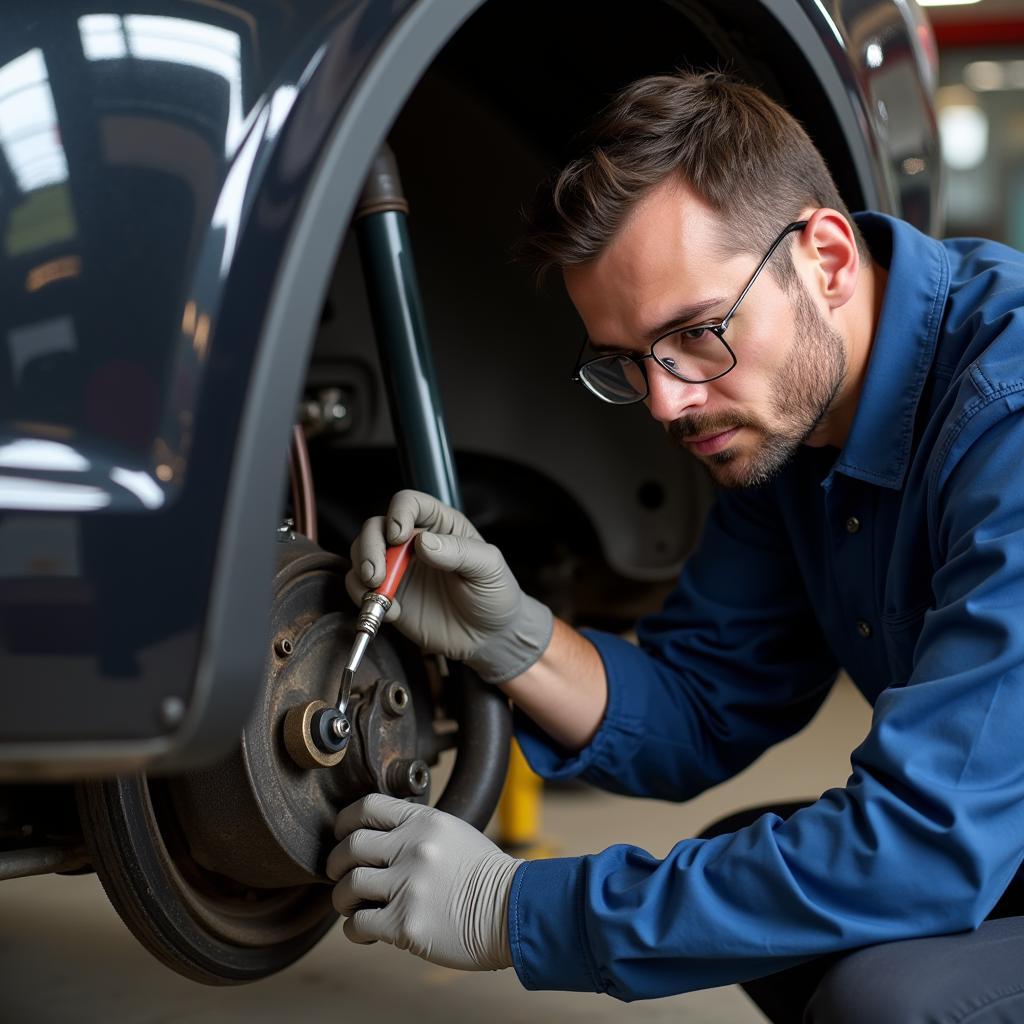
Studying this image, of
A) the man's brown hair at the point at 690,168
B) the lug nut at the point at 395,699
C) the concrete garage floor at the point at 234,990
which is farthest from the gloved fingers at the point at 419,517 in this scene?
the concrete garage floor at the point at 234,990

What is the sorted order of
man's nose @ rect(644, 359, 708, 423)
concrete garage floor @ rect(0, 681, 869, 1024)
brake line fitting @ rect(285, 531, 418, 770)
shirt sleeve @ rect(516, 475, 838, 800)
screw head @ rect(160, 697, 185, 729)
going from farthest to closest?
concrete garage floor @ rect(0, 681, 869, 1024), shirt sleeve @ rect(516, 475, 838, 800), man's nose @ rect(644, 359, 708, 423), brake line fitting @ rect(285, 531, 418, 770), screw head @ rect(160, 697, 185, 729)

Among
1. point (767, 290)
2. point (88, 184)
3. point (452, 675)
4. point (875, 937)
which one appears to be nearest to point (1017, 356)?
point (767, 290)

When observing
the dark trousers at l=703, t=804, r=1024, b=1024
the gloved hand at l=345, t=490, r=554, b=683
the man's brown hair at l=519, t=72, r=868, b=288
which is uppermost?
the man's brown hair at l=519, t=72, r=868, b=288

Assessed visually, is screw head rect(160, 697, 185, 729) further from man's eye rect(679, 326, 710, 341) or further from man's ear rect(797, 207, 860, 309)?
man's ear rect(797, 207, 860, 309)

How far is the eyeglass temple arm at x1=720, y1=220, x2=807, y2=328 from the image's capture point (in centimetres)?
95

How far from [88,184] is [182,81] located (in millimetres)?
74

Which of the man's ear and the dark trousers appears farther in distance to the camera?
the man's ear

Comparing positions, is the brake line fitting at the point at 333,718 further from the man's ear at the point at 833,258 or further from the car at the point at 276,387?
the man's ear at the point at 833,258

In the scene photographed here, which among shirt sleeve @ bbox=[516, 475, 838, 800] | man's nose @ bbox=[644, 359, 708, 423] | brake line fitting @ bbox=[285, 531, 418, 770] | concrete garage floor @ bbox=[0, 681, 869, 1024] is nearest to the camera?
brake line fitting @ bbox=[285, 531, 418, 770]

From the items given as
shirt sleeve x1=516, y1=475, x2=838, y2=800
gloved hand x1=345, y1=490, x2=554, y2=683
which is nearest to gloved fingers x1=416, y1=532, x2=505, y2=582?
gloved hand x1=345, y1=490, x2=554, y2=683

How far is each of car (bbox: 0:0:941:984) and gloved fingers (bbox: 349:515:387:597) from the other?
3cm

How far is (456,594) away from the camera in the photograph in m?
1.05


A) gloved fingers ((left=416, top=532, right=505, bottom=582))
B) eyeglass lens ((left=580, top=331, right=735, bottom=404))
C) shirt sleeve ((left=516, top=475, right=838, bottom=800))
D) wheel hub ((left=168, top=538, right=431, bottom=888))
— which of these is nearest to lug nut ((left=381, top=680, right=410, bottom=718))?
wheel hub ((left=168, top=538, right=431, bottom=888))

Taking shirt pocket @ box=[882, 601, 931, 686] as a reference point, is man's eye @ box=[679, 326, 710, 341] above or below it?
above
